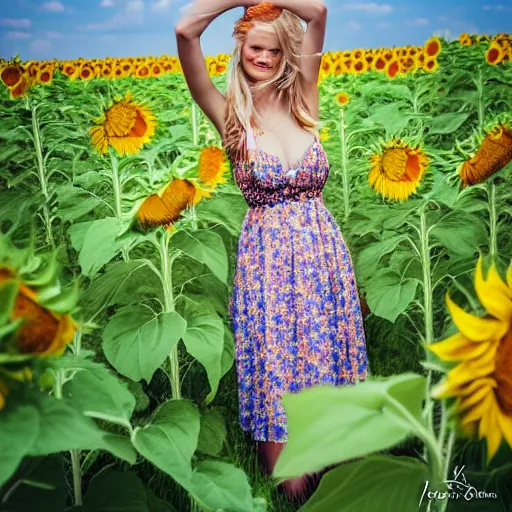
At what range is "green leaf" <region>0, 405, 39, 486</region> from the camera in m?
0.31

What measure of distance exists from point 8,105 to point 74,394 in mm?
1048

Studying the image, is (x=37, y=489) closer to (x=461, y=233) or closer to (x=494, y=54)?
(x=461, y=233)

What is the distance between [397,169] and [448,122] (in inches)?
12.7

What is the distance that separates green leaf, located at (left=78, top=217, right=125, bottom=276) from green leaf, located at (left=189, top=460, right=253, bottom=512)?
33 centimetres

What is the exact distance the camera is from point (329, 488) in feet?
1.09

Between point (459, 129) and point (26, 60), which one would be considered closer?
point (26, 60)

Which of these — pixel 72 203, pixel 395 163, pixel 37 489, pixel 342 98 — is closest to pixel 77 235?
pixel 72 203

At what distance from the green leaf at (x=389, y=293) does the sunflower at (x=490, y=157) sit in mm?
251

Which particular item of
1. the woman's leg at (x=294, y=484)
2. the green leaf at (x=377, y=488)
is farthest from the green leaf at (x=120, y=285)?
the green leaf at (x=377, y=488)

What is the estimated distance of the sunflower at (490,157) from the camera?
111cm

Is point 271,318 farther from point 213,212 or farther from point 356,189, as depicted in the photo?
point 356,189

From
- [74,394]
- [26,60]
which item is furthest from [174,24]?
[74,394]

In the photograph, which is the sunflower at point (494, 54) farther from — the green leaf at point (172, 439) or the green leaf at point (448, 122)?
the green leaf at point (172, 439)

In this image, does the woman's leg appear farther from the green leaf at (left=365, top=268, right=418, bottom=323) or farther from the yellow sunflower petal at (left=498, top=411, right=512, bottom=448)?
the yellow sunflower petal at (left=498, top=411, right=512, bottom=448)
